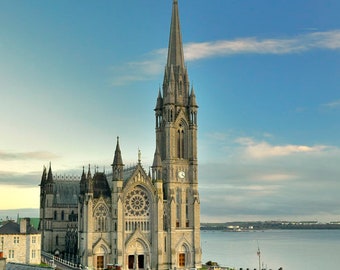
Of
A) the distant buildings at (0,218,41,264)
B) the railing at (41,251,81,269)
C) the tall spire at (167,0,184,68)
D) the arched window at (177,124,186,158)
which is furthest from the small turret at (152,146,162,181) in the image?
the distant buildings at (0,218,41,264)

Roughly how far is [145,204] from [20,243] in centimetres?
Answer: 2541

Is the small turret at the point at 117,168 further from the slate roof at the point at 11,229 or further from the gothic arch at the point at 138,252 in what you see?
the slate roof at the point at 11,229

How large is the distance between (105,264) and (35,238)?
16.5 m

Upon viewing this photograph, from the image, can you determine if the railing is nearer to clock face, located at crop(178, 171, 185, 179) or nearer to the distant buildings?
the distant buildings

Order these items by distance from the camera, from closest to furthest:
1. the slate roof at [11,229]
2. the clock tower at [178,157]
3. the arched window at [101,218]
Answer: the slate roof at [11,229], the arched window at [101,218], the clock tower at [178,157]

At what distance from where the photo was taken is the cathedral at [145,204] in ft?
293

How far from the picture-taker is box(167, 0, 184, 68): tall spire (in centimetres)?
10338

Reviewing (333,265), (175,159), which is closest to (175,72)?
(175,159)

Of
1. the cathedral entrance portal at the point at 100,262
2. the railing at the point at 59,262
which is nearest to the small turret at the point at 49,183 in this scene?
the railing at the point at 59,262

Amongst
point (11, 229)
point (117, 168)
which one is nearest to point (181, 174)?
point (117, 168)

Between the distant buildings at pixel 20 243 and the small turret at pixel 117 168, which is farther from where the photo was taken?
the small turret at pixel 117 168

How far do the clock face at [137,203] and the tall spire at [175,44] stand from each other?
2712 cm

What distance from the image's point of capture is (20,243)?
2975 inches

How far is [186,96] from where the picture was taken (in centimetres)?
10225
